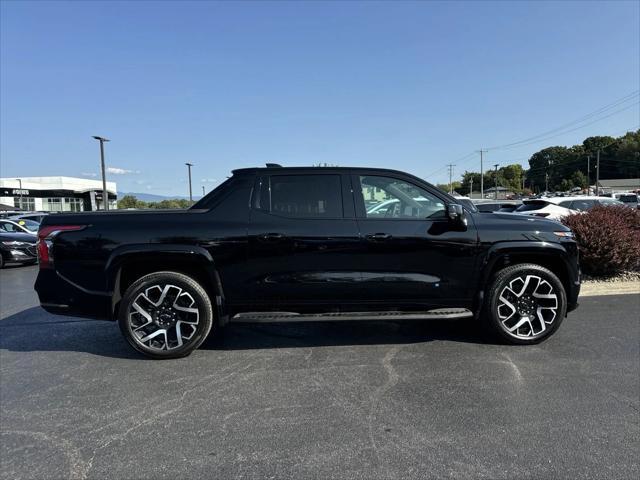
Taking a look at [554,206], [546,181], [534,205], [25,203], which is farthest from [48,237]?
[546,181]

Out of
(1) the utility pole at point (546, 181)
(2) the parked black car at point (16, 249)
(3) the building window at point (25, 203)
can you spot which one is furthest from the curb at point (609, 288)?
(1) the utility pole at point (546, 181)

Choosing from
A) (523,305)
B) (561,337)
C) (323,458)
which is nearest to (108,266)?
(323,458)

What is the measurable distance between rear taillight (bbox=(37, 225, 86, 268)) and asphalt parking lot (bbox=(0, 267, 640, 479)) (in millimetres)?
1008

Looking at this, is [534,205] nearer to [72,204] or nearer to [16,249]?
[16,249]

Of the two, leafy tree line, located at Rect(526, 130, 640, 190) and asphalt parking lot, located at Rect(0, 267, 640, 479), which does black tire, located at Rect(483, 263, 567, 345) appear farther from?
leafy tree line, located at Rect(526, 130, 640, 190)

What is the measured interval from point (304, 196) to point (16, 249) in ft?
38.4

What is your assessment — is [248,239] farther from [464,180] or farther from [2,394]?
[464,180]

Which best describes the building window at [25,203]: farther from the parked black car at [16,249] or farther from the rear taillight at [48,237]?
the rear taillight at [48,237]

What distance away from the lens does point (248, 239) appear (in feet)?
13.3

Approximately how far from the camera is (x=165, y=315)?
13.5 ft

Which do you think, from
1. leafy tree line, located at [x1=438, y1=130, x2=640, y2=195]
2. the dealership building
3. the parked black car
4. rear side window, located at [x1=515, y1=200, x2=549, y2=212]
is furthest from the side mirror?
leafy tree line, located at [x1=438, y1=130, x2=640, y2=195]

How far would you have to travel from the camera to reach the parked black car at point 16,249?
1216 centimetres

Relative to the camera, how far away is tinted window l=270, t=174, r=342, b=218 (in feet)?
13.7

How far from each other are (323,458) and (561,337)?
3349 millimetres
